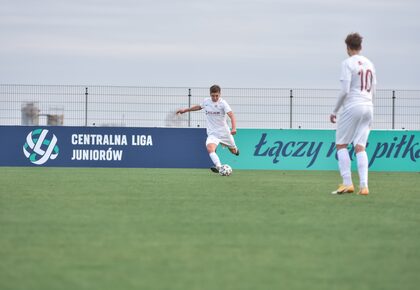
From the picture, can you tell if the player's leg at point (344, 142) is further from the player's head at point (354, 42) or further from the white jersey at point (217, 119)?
the white jersey at point (217, 119)

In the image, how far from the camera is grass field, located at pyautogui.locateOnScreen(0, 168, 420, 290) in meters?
5.93

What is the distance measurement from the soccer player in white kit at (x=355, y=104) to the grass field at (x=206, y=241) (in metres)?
0.88

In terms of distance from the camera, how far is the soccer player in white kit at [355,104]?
44.3ft

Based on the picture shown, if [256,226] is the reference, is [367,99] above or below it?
above

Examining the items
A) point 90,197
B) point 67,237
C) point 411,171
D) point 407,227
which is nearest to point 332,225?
point 407,227

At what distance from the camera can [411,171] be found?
2519cm

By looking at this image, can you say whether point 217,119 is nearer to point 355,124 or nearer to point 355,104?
point 355,124

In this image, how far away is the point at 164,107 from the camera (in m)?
26.8

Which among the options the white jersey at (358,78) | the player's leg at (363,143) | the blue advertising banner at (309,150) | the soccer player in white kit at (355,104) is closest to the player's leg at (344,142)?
the soccer player in white kit at (355,104)

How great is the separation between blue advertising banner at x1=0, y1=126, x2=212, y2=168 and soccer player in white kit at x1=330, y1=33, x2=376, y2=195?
11866mm

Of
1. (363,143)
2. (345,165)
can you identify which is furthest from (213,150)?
(363,143)

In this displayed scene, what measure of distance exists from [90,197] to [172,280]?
267 inches

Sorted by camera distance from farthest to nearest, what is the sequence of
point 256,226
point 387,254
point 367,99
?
1. point 367,99
2. point 256,226
3. point 387,254

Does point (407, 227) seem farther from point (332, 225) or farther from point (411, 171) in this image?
point (411, 171)
